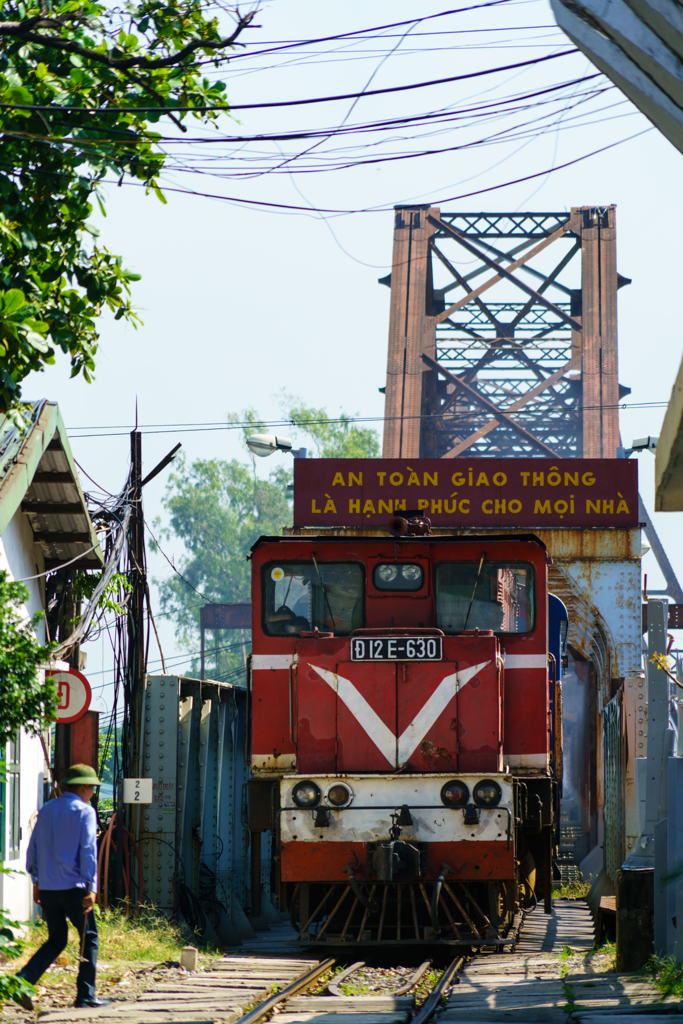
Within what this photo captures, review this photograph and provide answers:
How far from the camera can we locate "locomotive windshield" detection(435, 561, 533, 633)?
9.87 m

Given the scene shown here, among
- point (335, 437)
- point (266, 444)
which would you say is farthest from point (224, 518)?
point (266, 444)

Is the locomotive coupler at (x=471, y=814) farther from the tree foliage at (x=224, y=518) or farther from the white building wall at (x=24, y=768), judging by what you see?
the tree foliage at (x=224, y=518)

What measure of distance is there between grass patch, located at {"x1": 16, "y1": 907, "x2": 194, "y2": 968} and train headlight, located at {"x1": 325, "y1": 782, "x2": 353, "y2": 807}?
6.50 ft

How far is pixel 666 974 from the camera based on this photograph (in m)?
7.57

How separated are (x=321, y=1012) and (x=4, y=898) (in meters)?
4.38

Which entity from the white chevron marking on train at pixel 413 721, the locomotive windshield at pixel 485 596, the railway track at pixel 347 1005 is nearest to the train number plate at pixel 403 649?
the white chevron marking on train at pixel 413 721

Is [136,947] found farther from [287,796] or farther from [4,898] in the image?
[287,796]

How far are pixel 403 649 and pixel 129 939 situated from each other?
12.0 feet

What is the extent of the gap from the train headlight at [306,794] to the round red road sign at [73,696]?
10.2ft

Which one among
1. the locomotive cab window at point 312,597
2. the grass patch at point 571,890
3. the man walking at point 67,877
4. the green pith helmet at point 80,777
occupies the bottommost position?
the grass patch at point 571,890

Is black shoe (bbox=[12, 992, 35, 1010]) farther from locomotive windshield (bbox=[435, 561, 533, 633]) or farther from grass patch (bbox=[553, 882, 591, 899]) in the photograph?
grass patch (bbox=[553, 882, 591, 899])

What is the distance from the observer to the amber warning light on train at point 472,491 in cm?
1920

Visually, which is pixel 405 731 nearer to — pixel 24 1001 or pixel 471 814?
pixel 471 814

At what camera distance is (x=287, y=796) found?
9.07 metres
